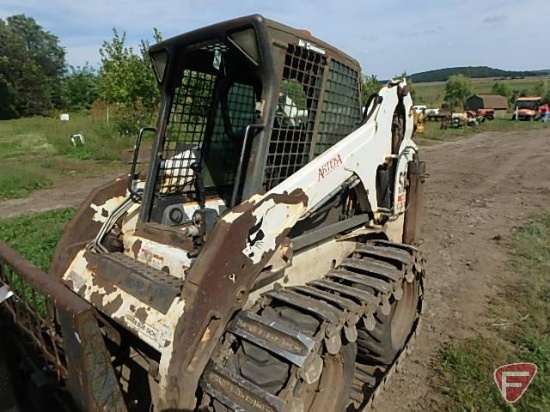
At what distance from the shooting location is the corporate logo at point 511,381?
2855mm

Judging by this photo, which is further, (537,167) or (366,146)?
(537,167)

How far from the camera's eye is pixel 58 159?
15969 mm

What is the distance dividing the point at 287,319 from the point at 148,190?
1.42 m

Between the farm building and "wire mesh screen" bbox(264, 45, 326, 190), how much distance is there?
5229 centimetres

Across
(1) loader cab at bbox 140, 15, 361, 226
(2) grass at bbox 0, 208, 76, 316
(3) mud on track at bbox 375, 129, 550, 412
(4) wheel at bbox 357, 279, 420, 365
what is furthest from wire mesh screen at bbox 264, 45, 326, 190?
(2) grass at bbox 0, 208, 76, 316

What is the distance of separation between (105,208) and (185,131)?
82 centimetres

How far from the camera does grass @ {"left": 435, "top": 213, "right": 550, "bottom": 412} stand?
3.05 metres

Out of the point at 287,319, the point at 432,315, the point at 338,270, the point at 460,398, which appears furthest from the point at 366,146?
the point at 432,315

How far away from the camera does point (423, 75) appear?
130m

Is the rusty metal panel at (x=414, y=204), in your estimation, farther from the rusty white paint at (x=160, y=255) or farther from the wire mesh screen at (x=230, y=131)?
the rusty white paint at (x=160, y=255)

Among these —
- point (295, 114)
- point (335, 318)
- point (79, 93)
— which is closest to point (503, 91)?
point (79, 93)

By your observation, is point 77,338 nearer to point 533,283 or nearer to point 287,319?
point 287,319

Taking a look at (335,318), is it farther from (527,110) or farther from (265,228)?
(527,110)

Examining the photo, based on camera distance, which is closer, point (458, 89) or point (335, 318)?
point (335, 318)
